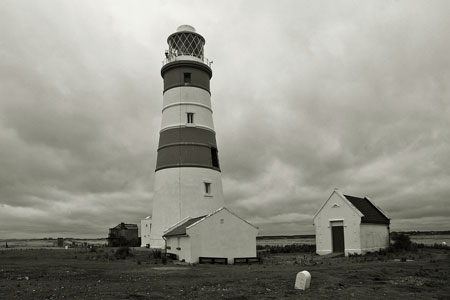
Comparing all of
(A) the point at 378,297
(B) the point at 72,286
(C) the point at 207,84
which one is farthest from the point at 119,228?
(A) the point at 378,297

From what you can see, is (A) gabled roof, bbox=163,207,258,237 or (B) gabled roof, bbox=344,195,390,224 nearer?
(A) gabled roof, bbox=163,207,258,237

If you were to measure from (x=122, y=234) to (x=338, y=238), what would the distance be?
27483 mm

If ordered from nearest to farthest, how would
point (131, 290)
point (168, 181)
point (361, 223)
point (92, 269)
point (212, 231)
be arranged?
point (131, 290) → point (92, 269) → point (212, 231) → point (361, 223) → point (168, 181)

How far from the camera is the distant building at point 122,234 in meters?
46.5

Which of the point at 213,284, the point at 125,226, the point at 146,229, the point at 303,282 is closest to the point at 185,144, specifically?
the point at 146,229

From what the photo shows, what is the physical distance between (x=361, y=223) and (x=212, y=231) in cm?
1134

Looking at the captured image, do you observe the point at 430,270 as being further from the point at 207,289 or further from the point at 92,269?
the point at 92,269

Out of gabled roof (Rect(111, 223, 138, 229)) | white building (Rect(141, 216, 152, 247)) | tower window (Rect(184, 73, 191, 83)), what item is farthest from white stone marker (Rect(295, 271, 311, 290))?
gabled roof (Rect(111, 223, 138, 229))

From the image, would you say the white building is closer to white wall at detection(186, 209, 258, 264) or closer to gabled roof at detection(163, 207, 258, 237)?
gabled roof at detection(163, 207, 258, 237)

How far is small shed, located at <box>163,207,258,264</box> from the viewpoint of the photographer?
2620 centimetres

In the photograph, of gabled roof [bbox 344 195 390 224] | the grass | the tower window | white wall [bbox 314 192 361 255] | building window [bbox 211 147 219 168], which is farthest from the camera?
the tower window

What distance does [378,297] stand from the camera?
12953 mm

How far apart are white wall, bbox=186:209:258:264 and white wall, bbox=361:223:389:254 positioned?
850cm

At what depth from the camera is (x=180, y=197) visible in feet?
104
